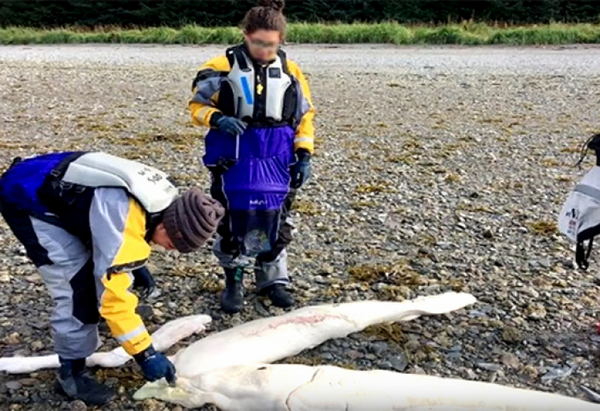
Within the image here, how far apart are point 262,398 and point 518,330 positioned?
5.33 ft

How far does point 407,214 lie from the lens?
6230 millimetres

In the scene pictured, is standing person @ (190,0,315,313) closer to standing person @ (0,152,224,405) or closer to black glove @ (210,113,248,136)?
black glove @ (210,113,248,136)

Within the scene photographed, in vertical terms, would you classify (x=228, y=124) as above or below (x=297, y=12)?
below

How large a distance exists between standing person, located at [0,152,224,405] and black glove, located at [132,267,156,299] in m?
0.92

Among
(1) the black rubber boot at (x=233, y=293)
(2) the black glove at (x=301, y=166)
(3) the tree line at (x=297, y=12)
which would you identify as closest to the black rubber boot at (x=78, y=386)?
(1) the black rubber boot at (x=233, y=293)

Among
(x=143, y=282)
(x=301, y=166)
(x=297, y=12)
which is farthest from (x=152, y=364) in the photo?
(x=297, y=12)

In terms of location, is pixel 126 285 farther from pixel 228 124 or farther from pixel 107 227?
pixel 228 124

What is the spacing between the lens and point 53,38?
28.7 meters

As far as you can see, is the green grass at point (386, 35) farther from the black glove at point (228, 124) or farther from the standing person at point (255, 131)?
the black glove at point (228, 124)

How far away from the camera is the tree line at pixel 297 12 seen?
2712cm

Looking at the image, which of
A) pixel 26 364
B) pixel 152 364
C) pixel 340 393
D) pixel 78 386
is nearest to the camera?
pixel 152 364

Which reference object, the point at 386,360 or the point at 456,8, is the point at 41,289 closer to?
the point at 386,360

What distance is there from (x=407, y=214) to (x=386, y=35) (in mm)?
18485

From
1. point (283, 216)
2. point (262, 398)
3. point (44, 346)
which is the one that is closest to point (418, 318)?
point (283, 216)
